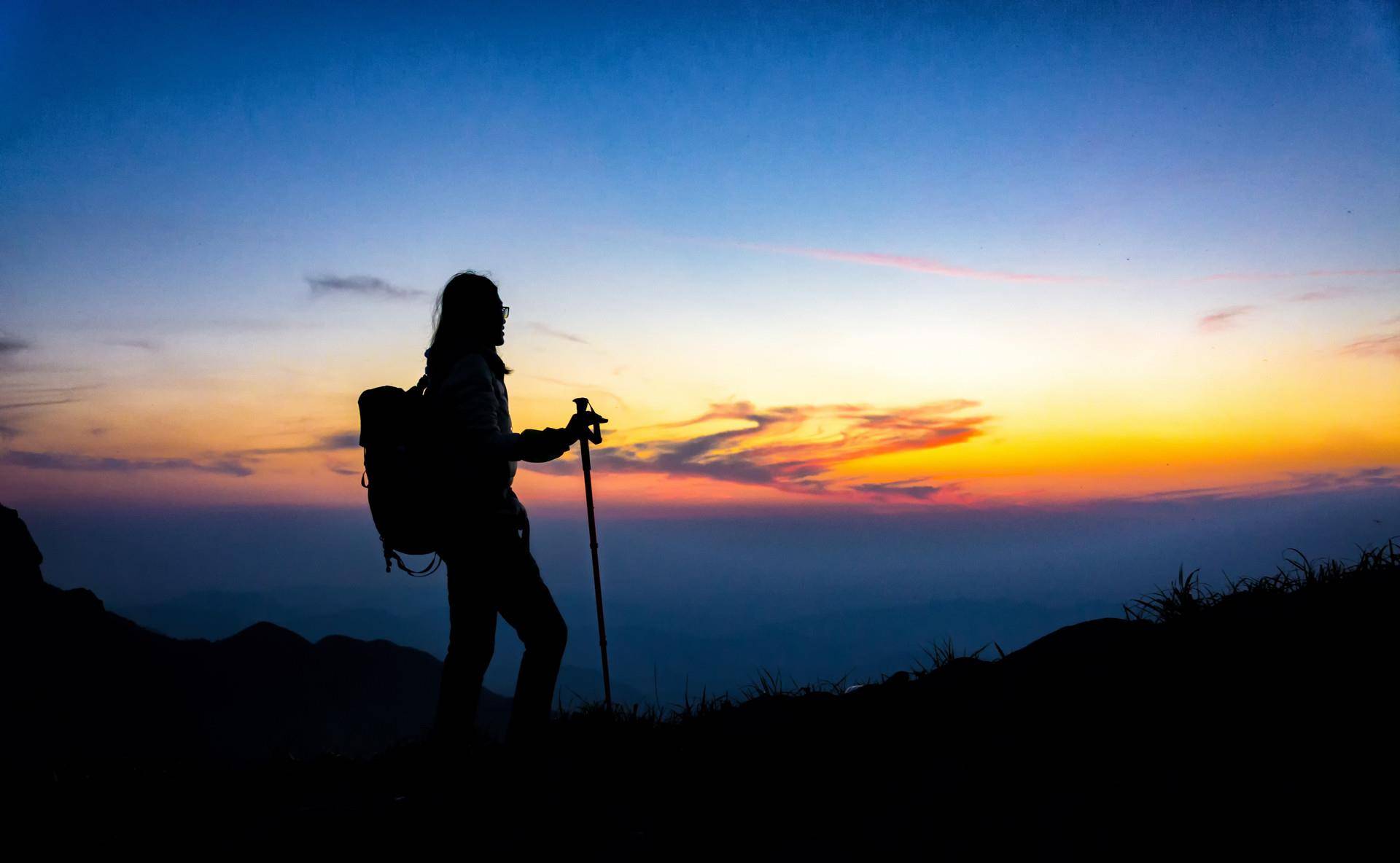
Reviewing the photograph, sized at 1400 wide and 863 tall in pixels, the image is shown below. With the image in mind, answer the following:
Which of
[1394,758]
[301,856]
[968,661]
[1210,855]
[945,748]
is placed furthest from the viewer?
[968,661]

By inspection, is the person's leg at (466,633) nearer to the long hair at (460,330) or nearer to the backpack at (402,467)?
the backpack at (402,467)

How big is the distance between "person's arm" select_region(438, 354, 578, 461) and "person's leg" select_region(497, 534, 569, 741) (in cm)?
55

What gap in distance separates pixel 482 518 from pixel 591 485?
4.47ft

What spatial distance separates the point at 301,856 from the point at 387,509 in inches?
67.5

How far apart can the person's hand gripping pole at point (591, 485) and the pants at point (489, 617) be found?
39 centimetres

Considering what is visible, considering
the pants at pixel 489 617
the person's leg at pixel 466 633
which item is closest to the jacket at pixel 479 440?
the pants at pixel 489 617

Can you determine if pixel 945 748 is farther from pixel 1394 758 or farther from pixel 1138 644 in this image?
pixel 1394 758

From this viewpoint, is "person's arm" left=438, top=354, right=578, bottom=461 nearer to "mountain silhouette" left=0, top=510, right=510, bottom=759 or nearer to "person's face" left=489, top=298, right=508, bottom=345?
"person's face" left=489, top=298, right=508, bottom=345

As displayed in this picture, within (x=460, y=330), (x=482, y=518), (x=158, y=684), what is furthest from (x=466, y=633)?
(x=158, y=684)

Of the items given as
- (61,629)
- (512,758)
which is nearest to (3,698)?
(61,629)

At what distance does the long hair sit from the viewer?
456 centimetres

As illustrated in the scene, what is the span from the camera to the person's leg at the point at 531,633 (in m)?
4.46

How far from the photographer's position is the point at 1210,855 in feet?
8.78

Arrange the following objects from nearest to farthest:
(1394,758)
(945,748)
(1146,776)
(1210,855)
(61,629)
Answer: (1210,855), (1394,758), (1146,776), (945,748), (61,629)
